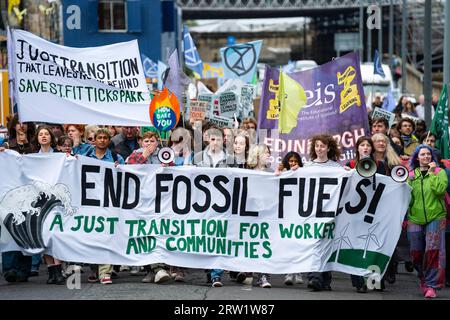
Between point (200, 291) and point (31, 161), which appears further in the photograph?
point (31, 161)

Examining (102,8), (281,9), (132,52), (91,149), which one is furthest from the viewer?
(281,9)

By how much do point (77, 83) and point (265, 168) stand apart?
7.84 feet

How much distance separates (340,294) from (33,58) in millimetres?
4313

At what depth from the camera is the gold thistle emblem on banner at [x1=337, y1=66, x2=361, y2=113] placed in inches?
492

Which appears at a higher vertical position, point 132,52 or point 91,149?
point 132,52

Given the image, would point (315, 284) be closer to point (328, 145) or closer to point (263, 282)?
point (263, 282)

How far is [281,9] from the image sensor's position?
7500 centimetres

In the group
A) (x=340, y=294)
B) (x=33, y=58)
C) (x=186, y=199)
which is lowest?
(x=340, y=294)

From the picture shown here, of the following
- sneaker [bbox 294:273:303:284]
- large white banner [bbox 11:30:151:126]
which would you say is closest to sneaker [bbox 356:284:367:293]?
sneaker [bbox 294:273:303:284]

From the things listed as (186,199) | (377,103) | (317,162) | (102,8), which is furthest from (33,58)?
(102,8)

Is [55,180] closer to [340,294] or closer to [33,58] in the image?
[33,58]

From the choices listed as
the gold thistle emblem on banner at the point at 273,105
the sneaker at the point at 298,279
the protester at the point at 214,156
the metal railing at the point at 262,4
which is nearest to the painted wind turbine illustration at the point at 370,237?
the sneaker at the point at 298,279

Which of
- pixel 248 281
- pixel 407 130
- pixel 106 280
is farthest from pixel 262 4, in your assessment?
pixel 106 280
